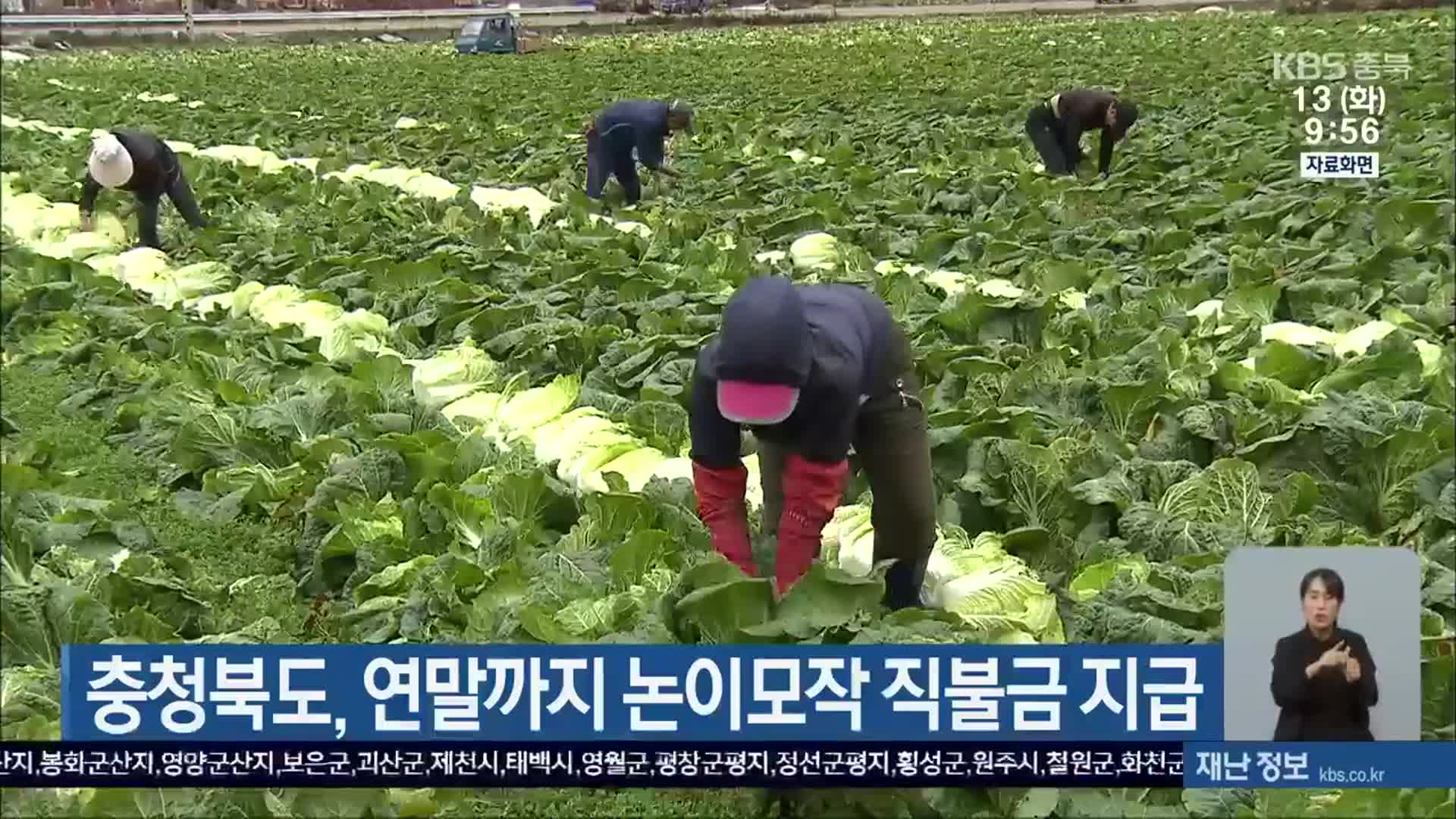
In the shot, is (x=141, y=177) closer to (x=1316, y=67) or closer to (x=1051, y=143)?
(x=1051, y=143)

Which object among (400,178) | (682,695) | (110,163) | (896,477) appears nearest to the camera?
(682,695)

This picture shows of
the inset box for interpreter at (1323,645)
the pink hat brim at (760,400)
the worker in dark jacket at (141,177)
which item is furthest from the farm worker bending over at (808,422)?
the worker in dark jacket at (141,177)

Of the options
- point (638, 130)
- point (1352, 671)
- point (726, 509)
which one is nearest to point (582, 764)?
point (726, 509)

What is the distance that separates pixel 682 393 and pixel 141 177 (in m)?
3.91

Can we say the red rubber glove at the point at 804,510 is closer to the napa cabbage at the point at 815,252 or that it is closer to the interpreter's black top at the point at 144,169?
the napa cabbage at the point at 815,252

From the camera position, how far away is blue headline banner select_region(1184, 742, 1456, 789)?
2717 millimetres

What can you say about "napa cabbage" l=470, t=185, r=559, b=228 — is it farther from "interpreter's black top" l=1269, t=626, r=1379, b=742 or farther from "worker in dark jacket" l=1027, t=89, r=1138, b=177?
"interpreter's black top" l=1269, t=626, r=1379, b=742

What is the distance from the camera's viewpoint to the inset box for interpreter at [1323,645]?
2824mm

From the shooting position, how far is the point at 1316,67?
4.21m

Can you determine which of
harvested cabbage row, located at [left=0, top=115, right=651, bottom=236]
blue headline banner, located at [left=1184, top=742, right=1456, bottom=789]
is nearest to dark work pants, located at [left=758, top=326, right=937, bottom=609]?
blue headline banner, located at [left=1184, top=742, right=1456, bottom=789]

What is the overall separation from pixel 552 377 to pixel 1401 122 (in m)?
4.89

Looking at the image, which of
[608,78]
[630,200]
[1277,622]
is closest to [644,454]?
[1277,622]

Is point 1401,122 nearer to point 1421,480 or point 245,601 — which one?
point 1421,480

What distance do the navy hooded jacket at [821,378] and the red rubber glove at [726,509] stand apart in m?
0.02
